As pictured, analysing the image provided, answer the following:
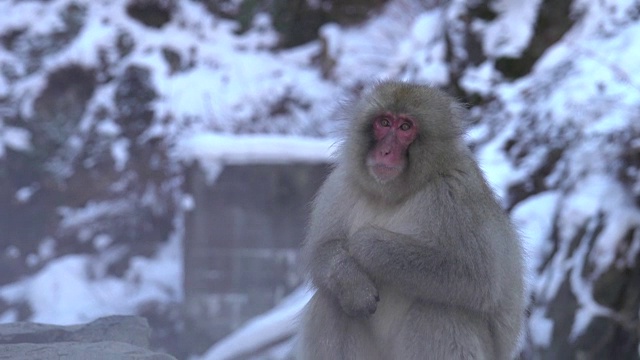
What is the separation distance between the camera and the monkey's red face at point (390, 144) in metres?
3.22

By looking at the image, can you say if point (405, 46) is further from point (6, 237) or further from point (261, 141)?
point (6, 237)

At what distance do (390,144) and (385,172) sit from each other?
0.30ft

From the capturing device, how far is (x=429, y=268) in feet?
10.3

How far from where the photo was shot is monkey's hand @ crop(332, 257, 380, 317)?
313 cm

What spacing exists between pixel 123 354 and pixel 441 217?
43.3 inches

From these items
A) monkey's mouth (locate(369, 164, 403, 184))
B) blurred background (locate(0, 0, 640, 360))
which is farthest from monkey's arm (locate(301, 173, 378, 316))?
blurred background (locate(0, 0, 640, 360))

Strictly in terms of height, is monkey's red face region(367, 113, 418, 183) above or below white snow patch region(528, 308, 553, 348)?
above

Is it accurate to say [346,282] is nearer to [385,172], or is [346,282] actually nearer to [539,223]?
[385,172]

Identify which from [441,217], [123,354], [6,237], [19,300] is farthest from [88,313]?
[441,217]

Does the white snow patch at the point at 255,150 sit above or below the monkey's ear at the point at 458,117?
below

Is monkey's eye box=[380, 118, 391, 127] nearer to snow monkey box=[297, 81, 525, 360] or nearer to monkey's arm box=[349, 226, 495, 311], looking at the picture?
snow monkey box=[297, 81, 525, 360]

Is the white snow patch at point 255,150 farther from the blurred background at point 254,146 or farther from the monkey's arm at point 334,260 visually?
the monkey's arm at point 334,260

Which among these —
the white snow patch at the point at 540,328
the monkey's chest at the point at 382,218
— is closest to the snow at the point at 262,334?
the white snow patch at the point at 540,328

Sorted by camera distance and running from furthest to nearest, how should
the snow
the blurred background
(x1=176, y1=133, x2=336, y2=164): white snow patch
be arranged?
(x1=176, y1=133, x2=336, y2=164): white snow patch → the snow → the blurred background
